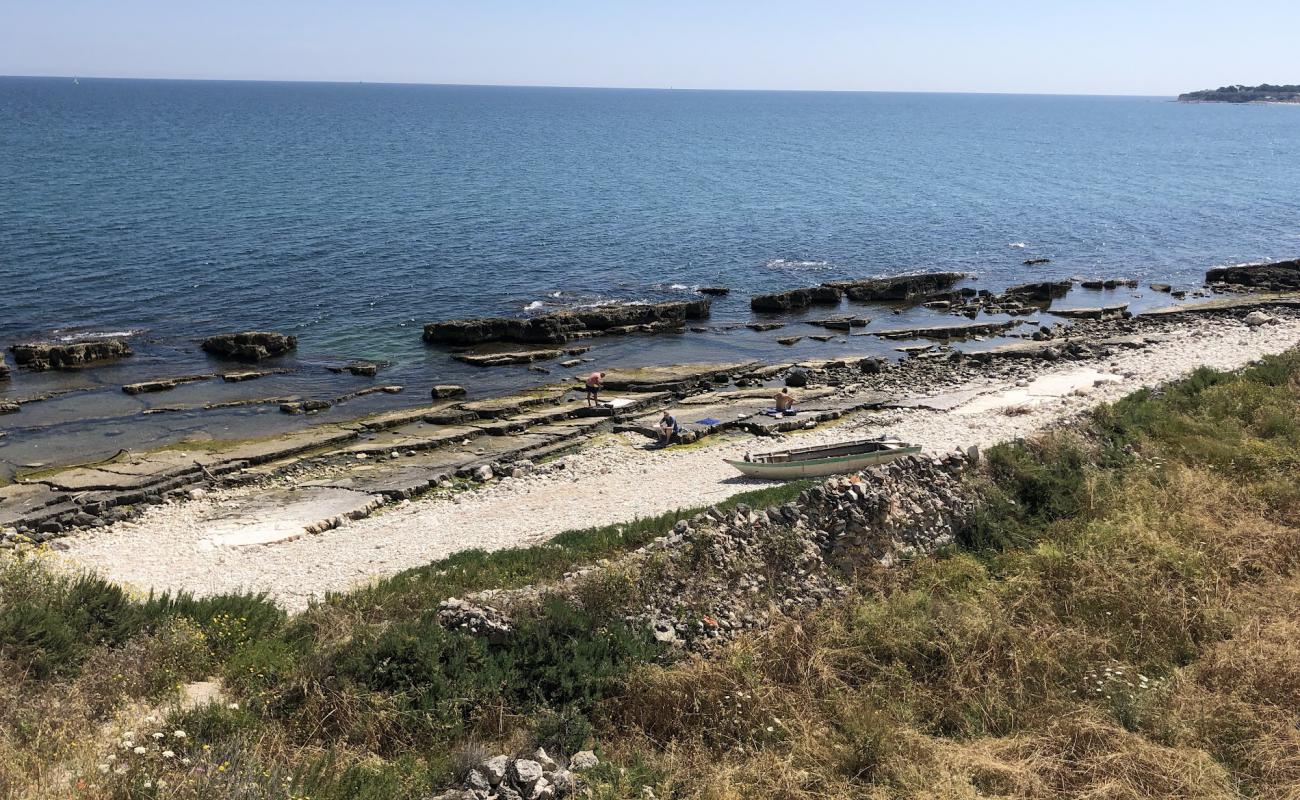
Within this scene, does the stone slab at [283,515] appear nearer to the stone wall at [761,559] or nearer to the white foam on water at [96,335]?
the stone wall at [761,559]

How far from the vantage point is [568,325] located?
1816 inches

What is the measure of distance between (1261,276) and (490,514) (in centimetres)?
5491

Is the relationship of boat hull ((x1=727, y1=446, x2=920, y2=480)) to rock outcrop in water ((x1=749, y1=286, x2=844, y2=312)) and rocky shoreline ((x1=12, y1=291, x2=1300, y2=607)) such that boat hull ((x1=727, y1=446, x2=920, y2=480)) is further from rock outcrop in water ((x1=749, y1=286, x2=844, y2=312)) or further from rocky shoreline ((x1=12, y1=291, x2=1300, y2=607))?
rock outcrop in water ((x1=749, y1=286, x2=844, y2=312))

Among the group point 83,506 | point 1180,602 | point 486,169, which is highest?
point 486,169

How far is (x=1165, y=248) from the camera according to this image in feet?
225

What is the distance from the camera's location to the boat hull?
25.7m

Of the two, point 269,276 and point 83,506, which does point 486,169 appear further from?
point 83,506

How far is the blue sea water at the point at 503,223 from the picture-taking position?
49.7 m

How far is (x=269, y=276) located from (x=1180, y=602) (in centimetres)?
5007

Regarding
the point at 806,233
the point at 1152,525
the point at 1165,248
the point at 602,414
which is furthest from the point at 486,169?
the point at 1152,525

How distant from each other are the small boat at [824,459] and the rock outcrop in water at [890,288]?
28955mm

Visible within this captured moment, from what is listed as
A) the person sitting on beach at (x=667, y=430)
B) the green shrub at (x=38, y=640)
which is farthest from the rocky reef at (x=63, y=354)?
the green shrub at (x=38, y=640)

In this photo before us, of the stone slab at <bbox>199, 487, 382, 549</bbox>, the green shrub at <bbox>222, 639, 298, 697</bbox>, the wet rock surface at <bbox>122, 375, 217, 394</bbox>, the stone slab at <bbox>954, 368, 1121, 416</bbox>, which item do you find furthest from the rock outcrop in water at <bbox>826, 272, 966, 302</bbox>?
the green shrub at <bbox>222, 639, 298, 697</bbox>

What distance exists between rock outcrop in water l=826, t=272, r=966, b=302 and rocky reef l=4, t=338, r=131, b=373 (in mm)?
37853
